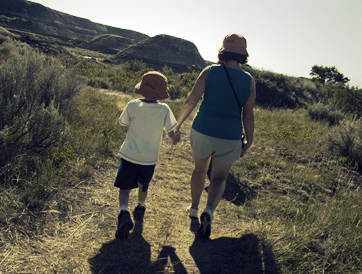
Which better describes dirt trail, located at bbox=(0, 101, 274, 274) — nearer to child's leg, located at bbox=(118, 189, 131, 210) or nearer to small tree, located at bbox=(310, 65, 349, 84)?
child's leg, located at bbox=(118, 189, 131, 210)

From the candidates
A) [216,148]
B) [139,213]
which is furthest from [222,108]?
[139,213]

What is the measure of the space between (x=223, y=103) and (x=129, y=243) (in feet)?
5.47

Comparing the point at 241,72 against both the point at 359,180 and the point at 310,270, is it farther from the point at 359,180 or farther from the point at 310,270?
the point at 359,180

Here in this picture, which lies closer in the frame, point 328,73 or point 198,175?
point 198,175

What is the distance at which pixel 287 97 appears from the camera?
15523 millimetres

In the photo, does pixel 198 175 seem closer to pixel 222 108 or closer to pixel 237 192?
pixel 222 108

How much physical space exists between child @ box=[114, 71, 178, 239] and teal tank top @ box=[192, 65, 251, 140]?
0.38 meters

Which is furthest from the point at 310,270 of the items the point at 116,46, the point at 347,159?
the point at 116,46

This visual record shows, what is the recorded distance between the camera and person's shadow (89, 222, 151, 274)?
6.44 feet

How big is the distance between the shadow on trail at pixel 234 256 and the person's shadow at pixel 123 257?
1.54 ft

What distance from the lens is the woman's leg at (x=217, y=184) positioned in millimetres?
2396

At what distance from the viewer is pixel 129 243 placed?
232 centimetres

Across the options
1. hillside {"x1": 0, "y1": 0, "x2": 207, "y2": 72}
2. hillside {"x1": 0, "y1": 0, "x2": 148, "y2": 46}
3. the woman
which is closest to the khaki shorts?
the woman

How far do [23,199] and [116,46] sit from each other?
279 feet
